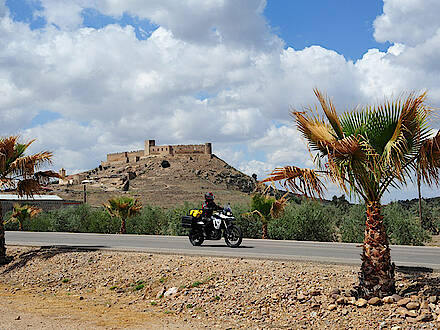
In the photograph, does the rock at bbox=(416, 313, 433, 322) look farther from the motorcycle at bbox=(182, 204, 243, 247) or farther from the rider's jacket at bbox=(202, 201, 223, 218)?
the rider's jacket at bbox=(202, 201, 223, 218)

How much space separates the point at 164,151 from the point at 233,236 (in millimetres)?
144877

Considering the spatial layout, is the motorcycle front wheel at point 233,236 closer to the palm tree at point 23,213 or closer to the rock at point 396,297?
the rock at point 396,297

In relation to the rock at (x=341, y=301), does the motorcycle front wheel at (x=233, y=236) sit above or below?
above

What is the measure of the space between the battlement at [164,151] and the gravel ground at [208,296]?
475 feet

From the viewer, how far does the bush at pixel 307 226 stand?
70.7 feet

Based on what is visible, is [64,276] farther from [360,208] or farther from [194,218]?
[360,208]

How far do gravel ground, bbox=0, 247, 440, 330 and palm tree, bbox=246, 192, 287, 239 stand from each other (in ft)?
27.9

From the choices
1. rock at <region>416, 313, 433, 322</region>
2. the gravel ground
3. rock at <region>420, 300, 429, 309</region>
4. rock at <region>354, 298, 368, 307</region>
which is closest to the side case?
the gravel ground

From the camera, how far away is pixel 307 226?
21625mm

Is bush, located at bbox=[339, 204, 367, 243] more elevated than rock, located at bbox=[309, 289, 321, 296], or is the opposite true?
bush, located at bbox=[339, 204, 367, 243]

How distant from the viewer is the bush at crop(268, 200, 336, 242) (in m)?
21.6

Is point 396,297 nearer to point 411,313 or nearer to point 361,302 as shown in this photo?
point 411,313

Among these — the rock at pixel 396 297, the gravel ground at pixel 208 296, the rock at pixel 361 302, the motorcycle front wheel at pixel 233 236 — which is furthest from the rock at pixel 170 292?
the motorcycle front wheel at pixel 233 236

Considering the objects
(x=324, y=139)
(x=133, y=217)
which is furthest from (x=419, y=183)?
(x=133, y=217)
